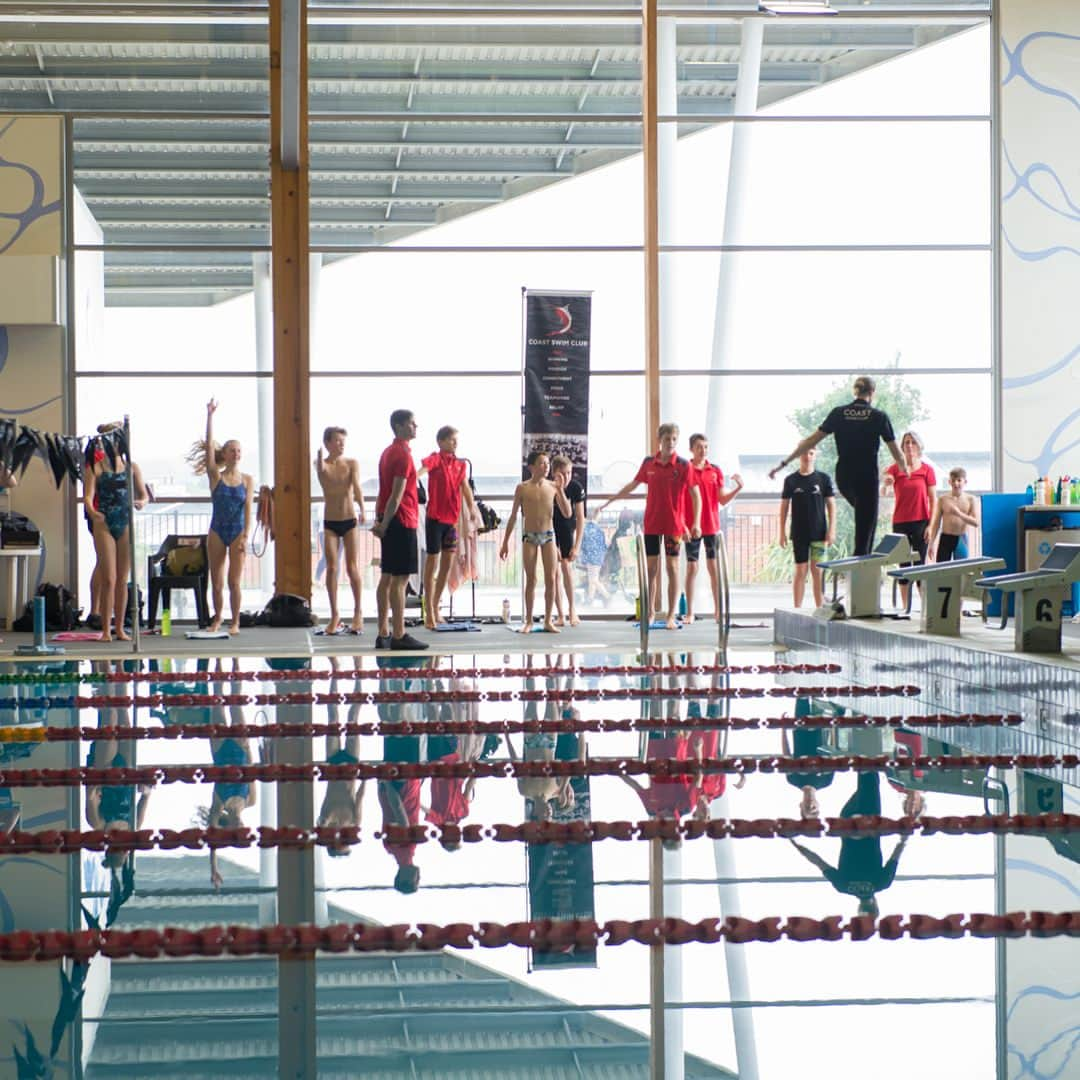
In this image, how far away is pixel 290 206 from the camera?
14070mm

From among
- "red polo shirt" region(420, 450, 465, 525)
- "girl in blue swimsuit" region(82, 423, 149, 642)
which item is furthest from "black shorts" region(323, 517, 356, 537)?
"girl in blue swimsuit" region(82, 423, 149, 642)

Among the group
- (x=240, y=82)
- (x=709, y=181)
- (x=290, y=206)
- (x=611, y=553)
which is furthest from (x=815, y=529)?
(x=240, y=82)

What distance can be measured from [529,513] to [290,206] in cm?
467

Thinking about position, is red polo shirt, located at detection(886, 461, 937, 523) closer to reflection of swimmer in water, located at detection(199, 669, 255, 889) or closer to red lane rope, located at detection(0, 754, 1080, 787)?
red lane rope, located at detection(0, 754, 1080, 787)

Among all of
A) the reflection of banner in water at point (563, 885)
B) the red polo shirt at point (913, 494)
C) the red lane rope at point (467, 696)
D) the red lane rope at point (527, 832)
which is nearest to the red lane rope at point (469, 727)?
the red lane rope at point (467, 696)

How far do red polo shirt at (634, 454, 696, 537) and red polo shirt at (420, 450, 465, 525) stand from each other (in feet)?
4.92

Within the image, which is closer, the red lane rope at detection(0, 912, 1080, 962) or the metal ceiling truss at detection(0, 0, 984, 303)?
the red lane rope at detection(0, 912, 1080, 962)

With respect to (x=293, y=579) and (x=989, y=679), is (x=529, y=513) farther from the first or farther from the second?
(x=989, y=679)

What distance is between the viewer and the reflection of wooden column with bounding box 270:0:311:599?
46.0 feet

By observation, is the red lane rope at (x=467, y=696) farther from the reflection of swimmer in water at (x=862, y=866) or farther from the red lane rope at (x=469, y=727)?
the reflection of swimmer in water at (x=862, y=866)

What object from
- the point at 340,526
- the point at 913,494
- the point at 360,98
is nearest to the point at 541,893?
the point at 340,526

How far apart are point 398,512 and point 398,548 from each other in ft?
0.83

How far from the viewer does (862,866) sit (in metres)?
4.13

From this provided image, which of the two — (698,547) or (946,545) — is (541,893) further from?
(946,545)
